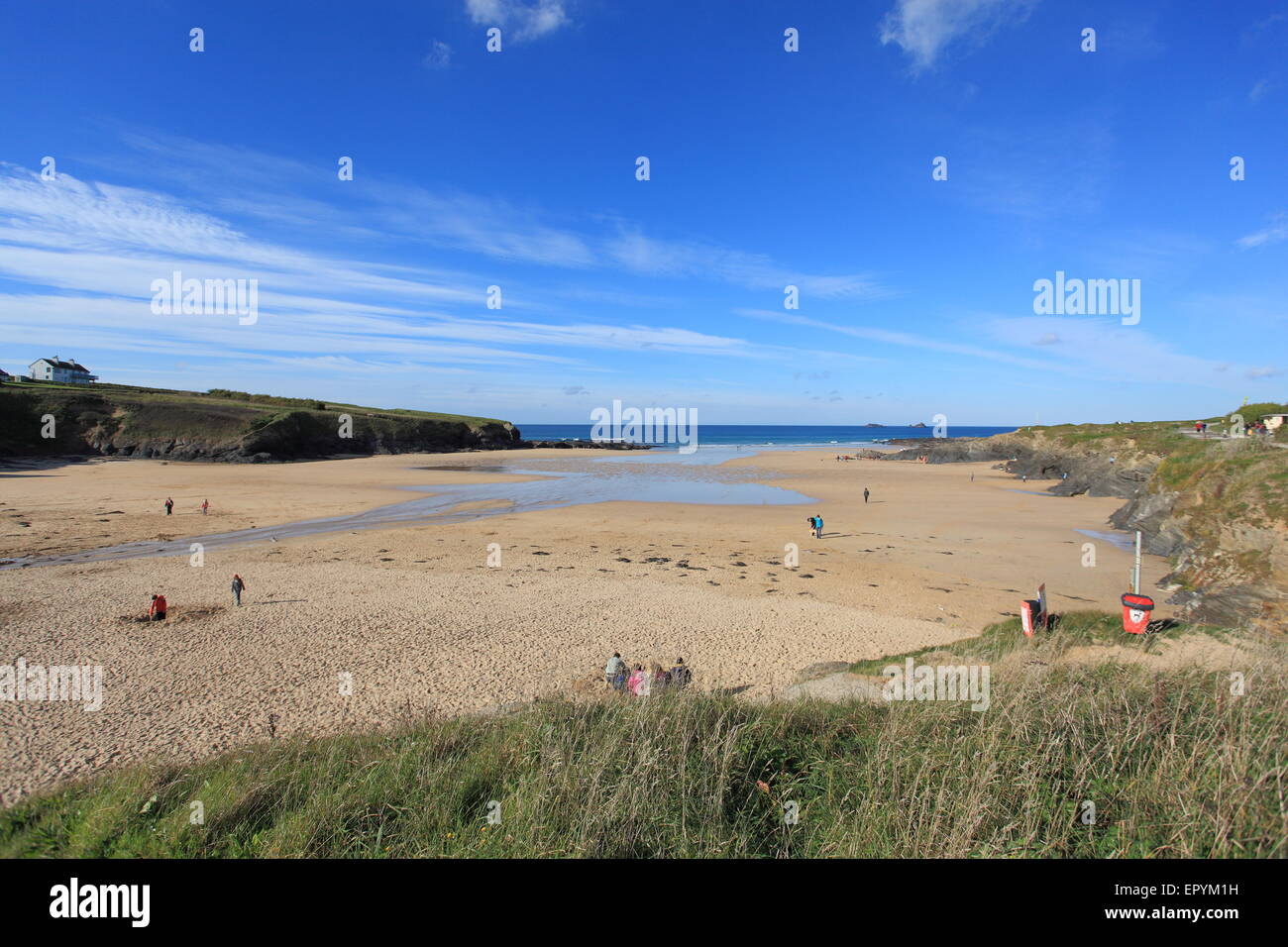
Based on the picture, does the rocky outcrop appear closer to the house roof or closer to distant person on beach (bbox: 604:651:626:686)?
distant person on beach (bbox: 604:651:626:686)

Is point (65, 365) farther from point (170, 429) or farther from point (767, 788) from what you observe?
point (767, 788)

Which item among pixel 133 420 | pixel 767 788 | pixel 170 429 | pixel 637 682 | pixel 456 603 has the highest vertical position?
pixel 133 420

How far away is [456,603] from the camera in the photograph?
57.1 ft

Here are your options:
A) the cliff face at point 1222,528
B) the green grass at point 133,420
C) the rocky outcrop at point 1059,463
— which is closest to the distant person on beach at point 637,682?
the cliff face at point 1222,528

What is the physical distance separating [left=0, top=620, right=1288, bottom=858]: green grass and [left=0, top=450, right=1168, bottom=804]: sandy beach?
11.8ft

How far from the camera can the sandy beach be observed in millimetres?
10953

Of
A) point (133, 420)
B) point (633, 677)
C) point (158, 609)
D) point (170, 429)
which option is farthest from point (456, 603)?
point (133, 420)

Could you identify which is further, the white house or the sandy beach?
the white house

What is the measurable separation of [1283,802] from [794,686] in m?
7.41

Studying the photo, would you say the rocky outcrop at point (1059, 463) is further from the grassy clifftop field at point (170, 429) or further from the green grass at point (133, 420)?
the green grass at point (133, 420)

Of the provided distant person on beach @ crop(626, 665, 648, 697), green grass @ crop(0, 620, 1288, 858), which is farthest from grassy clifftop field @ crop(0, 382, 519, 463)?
green grass @ crop(0, 620, 1288, 858)

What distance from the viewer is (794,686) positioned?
34.7 feet

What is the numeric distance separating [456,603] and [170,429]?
222ft
